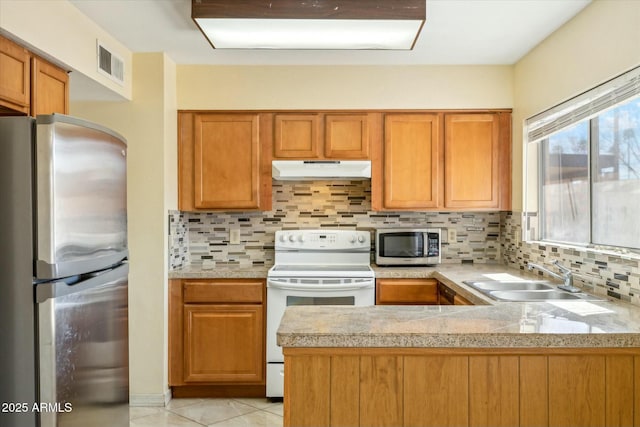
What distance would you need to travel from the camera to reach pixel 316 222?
3.76 metres

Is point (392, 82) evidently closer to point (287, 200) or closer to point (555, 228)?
point (287, 200)

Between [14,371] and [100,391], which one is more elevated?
[14,371]

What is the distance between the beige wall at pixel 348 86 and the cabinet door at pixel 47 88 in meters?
1.07

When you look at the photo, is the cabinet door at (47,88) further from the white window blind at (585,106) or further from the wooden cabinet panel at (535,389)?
the white window blind at (585,106)

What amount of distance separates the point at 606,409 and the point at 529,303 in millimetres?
561

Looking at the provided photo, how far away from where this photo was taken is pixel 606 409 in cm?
157

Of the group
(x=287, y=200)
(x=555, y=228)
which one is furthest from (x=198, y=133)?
(x=555, y=228)

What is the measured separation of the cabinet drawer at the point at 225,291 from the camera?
325cm

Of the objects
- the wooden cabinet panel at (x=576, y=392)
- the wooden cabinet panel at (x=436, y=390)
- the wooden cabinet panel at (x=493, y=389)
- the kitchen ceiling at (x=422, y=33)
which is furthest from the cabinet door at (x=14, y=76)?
the wooden cabinet panel at (x=576, y=392)

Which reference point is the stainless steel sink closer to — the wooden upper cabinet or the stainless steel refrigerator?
the wooden upper cabinet

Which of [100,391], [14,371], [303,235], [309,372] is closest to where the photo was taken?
[309,372]

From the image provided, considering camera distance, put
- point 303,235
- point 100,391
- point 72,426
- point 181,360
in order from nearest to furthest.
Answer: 1. point 72,426
2. point 100,391
3. point 181,360
4. point 303,235

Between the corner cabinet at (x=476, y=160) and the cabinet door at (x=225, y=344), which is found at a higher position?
the corner cabinet at (x=476, y=160)

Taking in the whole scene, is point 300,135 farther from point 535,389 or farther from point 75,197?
point 535,389
